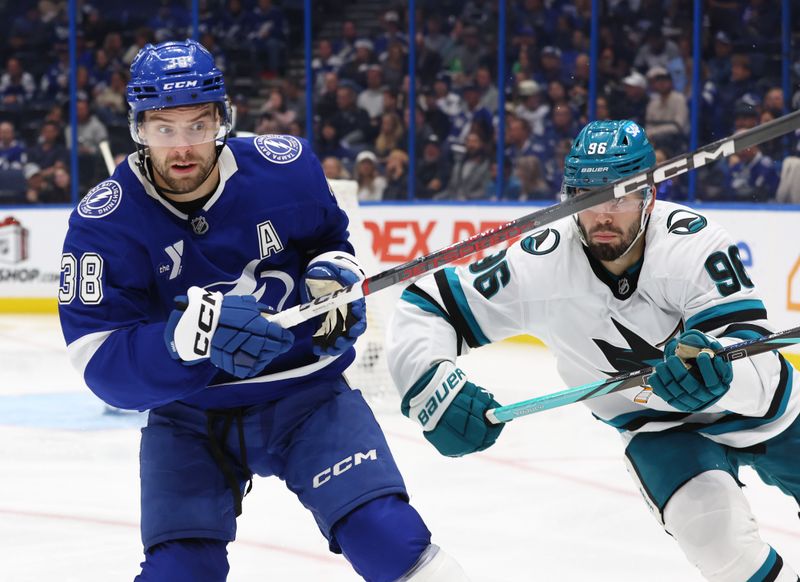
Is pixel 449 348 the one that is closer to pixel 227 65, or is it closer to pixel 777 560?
pixel 777 560

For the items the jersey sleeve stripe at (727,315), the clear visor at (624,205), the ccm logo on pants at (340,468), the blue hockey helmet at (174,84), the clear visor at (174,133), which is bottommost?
the ccm logo on pants at (340,468)

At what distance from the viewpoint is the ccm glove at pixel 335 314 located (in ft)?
7.48

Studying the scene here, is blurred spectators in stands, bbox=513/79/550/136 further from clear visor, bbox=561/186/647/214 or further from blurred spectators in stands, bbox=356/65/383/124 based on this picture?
clear visor, bbox=561/186/647/214

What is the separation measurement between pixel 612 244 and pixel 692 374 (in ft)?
1.22

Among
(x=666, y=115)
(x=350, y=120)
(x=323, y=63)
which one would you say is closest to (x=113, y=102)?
(x=323, y=63)

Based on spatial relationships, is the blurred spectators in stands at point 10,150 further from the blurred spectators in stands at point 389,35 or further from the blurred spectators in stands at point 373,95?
the blurred spectators in stands at point 389,35

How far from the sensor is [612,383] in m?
2.38

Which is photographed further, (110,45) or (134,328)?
(110,45)

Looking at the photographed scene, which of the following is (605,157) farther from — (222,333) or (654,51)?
(654,51)

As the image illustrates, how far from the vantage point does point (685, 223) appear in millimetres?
2516

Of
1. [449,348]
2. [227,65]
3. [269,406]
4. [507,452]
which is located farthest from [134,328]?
[227,65]

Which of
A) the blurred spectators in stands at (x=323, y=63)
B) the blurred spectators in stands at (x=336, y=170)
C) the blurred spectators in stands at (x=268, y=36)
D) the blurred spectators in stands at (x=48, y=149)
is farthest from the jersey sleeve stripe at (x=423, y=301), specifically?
the blurred spectators in stands at (x=48, y=149)

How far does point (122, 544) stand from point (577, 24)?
4.77 m

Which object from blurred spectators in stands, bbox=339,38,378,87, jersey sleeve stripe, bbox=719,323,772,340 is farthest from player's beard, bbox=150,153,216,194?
blurred spectators in stands, bbox=339,38,378,87
